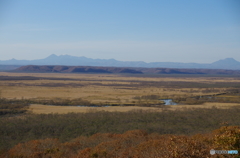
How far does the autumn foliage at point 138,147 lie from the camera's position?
877 cm

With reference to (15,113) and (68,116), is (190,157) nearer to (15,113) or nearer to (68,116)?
(68,116)

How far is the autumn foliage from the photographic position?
8.77 metres

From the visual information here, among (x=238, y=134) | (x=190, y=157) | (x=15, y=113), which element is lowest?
(x=15, y=113)

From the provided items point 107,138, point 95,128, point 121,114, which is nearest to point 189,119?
point 121,114

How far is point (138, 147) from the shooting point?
1345cm

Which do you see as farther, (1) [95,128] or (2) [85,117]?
(2) [85,117]

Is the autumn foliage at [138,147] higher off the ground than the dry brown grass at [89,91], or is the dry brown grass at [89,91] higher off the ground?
the autumn foliage at [138,147]

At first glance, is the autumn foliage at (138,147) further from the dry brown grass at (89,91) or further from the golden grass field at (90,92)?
the dry brown grass at (89,91)

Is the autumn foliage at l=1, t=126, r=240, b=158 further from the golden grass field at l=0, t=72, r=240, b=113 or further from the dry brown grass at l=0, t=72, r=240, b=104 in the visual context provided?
the dry brown grass at l=0, t=72, r=240, b=104

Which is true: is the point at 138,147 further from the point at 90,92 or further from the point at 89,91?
the point at 89,91

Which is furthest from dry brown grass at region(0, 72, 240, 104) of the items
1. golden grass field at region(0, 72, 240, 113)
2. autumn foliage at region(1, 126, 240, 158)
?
autumn foliage at region(1, 126, 240, 158)

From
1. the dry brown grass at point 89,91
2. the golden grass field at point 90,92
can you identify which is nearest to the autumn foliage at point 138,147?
the golden grass field at point 90,92

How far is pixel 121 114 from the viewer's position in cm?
2764

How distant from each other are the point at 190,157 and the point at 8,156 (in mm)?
8771
